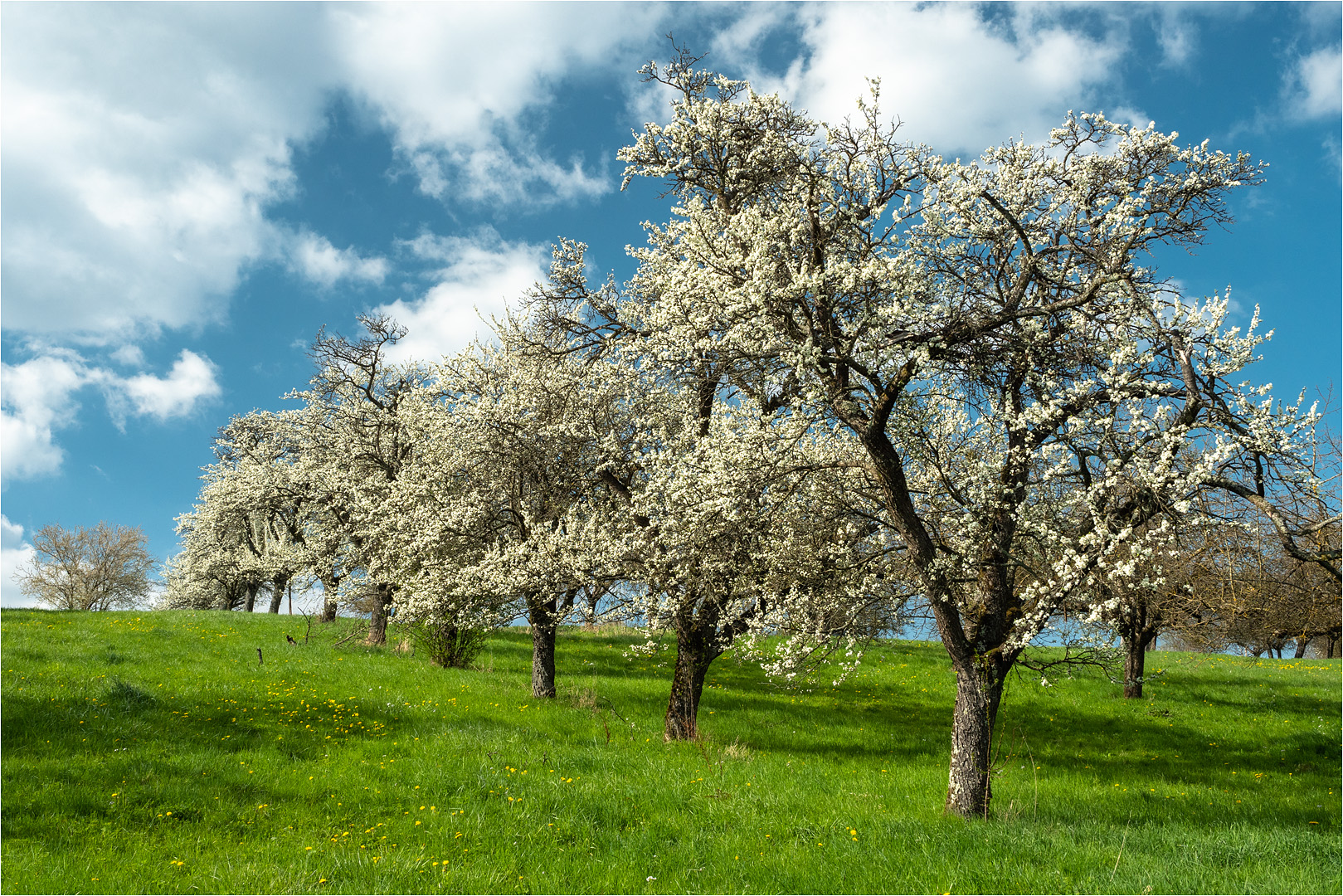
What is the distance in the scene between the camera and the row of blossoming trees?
1043 centimetres

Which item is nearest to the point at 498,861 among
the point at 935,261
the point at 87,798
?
the point at 87,798

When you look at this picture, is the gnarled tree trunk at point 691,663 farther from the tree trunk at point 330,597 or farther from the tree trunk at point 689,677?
the tree trunk at point 330,597

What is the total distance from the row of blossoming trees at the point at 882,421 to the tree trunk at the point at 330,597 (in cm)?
1120

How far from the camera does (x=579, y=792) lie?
447 inches

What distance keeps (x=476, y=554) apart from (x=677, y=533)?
788 cm

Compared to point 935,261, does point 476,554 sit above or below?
below

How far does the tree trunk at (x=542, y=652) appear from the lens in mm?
19438

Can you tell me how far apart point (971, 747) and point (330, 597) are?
22867 mm

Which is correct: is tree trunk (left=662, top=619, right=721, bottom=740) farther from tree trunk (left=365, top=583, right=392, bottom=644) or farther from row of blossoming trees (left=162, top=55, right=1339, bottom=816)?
tree trunk (left=365, top=583, right=392, bottom=644)

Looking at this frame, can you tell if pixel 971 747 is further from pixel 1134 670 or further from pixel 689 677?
pixel 1134 670

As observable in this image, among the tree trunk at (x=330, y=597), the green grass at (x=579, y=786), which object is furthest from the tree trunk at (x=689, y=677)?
the tree trunk at (x=330, y=597)

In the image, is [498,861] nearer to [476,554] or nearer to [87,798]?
[87,798]

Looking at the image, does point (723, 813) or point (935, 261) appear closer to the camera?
point (723, 813)

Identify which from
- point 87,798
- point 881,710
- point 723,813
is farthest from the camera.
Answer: point 881,710
